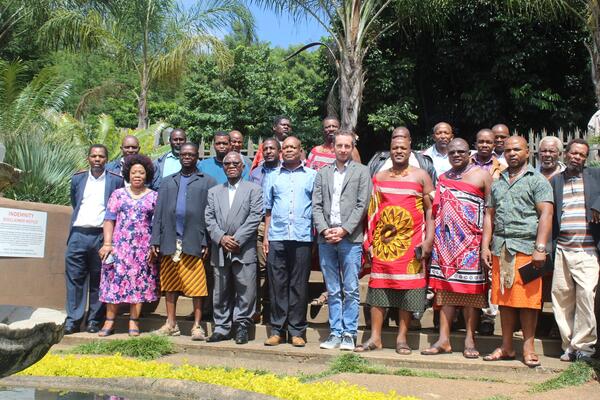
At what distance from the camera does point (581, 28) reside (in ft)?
51.1

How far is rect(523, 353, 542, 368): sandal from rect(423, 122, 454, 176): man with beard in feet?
A: 6.99

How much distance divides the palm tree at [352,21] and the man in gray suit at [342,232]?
5.77m

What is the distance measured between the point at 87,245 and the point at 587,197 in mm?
4781

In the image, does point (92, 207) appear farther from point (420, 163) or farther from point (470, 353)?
point (470, 353)

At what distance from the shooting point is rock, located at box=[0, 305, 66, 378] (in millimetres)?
3418

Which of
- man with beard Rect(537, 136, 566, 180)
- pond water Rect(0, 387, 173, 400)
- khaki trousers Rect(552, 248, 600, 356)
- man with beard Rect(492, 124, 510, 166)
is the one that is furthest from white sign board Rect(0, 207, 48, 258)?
man with beard Rect(492, 124, 510, 166)

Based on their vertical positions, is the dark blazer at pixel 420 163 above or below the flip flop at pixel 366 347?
above

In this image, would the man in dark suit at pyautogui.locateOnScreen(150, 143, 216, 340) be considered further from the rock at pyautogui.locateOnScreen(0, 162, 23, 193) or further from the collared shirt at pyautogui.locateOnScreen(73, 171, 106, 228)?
the rock at pyautogui.locateOnScreen(0, 162, 23, 193)

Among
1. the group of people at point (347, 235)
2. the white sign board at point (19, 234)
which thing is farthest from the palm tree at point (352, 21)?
the white sign board at point (19, 234)

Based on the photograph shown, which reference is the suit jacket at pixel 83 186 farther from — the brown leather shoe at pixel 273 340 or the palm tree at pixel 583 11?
the palm tree at pixel 583 11

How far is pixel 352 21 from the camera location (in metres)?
13.1

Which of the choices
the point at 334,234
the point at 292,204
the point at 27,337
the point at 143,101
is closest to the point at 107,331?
the point at 292,204

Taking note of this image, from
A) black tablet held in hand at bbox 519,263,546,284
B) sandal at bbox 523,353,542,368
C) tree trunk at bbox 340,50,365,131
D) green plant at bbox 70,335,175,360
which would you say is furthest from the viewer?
tree trunk at bbox 340,50,365,131

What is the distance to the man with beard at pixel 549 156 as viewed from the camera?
679 centimetres
